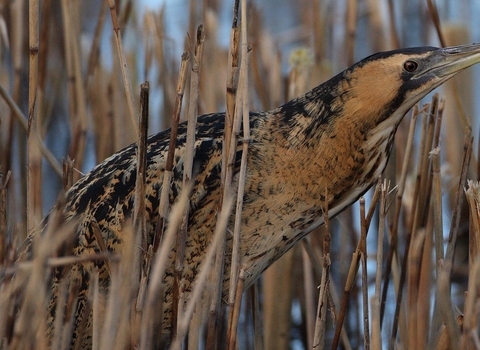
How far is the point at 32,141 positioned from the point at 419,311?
1.12m

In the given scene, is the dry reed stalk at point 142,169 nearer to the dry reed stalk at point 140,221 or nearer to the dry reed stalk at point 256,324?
the dry reed stalk at point 140,221

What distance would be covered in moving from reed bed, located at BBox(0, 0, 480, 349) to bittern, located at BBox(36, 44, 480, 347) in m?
0.10

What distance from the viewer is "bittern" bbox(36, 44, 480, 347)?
2.08 meters

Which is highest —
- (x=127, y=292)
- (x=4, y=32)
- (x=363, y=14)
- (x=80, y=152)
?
(x=363, y=14)

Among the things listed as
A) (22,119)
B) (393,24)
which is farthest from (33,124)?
(393,24)

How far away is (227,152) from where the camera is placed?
179 centimetres

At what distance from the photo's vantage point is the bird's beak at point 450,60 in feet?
6.73

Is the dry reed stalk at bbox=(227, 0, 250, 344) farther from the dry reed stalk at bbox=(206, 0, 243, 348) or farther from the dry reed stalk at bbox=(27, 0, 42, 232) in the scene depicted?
the dry reed stalk at bbox=(27, 0, 42, 232)

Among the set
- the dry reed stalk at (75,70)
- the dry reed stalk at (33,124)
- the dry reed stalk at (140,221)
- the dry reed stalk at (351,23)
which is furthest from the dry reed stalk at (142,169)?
the dry reed stalk at (351,23)

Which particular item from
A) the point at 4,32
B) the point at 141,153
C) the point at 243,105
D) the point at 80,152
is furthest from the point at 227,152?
the point at 4,32

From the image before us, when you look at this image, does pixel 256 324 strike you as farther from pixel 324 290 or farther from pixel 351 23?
pixel 351 23

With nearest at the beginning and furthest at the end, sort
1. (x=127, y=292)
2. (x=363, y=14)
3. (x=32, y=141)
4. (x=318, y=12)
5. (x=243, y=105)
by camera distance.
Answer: (x=127, y=292) → (x=243, y=105) → (x=32, y=141) → (x=318, y=12) → (x=363, y=14)

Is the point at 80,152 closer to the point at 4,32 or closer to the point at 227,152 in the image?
the point at 4,32

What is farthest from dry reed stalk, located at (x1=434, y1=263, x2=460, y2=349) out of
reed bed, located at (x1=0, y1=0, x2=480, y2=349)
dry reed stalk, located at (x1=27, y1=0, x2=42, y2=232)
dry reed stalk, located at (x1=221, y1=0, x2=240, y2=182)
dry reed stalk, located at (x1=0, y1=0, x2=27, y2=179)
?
dry reed stalk, located at (x1=0, y1=0, x2=27, y2=179)
